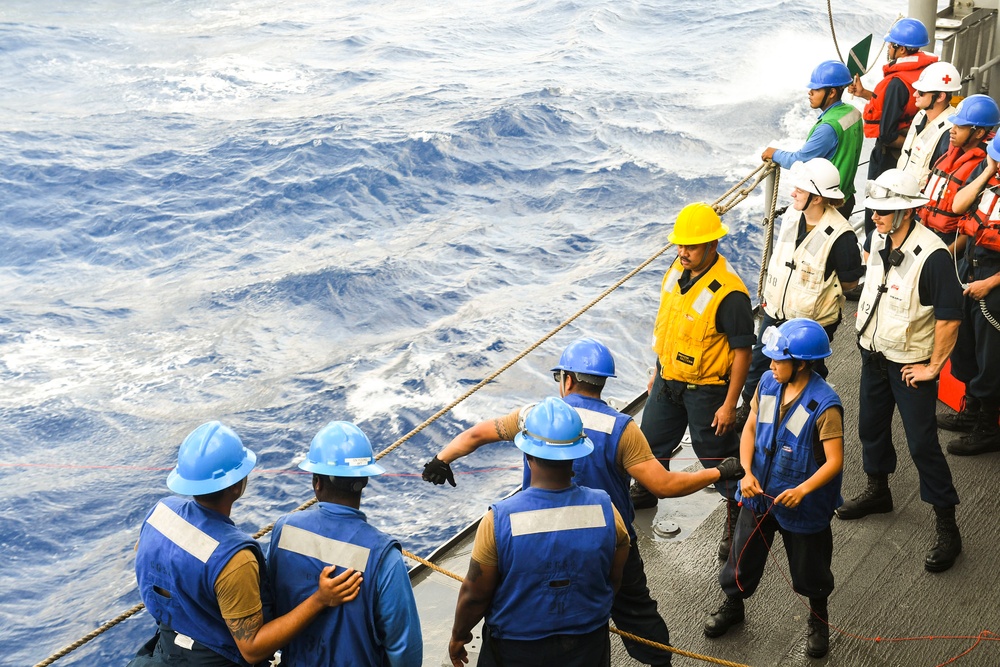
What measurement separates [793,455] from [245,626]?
2.27m

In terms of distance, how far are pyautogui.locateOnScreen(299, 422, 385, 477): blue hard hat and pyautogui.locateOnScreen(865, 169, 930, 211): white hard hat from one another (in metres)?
2.67

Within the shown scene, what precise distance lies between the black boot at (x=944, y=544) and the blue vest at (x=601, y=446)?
6.23ft

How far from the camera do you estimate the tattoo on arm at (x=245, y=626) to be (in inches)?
111

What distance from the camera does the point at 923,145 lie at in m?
5.91

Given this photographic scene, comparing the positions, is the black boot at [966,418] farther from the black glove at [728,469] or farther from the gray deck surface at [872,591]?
the black glove at [728,469]

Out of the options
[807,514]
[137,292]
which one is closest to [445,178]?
[137,292]

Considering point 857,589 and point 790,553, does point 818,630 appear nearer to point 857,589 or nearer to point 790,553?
point 790,553

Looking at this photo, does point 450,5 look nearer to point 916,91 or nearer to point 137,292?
point 137,292

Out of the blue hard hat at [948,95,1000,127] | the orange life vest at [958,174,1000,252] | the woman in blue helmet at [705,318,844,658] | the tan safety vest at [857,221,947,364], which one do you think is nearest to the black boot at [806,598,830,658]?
the woman in blue helmet at [705,318,844,658]

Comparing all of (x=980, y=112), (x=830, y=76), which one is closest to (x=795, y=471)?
(x=980, y=112)

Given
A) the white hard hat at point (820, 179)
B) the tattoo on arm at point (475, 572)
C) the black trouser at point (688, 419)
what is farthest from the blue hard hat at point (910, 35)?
the tattoo on arm at point (475, 572)

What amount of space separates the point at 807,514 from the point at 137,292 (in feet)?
42.3

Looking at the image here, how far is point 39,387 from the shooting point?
39.0 ft

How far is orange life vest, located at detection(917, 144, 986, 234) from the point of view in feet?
17.7
